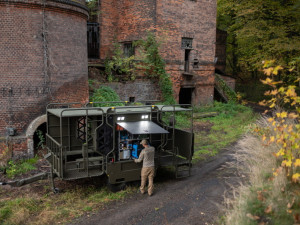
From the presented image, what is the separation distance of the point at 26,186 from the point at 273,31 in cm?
1615

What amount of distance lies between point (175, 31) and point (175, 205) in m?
15.1

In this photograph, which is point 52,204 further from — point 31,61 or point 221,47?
point 221,47

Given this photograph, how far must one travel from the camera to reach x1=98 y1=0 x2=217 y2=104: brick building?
19.6 meters

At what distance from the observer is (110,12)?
68.0ft

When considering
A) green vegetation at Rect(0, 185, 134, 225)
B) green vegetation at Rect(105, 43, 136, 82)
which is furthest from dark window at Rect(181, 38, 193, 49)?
green vegetation at Rect(0, 185, 134, 225)

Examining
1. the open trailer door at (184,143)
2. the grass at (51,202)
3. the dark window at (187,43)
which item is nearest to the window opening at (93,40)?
the dark window at (187,43)

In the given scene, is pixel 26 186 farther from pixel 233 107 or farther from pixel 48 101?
pixel 233 107

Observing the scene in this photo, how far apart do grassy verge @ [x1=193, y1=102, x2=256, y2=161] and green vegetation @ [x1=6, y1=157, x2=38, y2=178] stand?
22.2ft

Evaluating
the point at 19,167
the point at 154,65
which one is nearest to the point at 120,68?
the point at 154,65

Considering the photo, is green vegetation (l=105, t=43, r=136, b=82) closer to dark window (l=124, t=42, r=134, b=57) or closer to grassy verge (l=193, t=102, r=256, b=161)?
dark window (l=124, t=42, r=134, b=57)

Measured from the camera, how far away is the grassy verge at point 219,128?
13594 mm

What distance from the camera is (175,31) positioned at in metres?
20.4

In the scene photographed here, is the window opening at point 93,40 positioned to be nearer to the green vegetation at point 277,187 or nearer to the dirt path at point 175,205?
the dirt path at point 175,205

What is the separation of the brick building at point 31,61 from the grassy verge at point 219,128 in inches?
279
